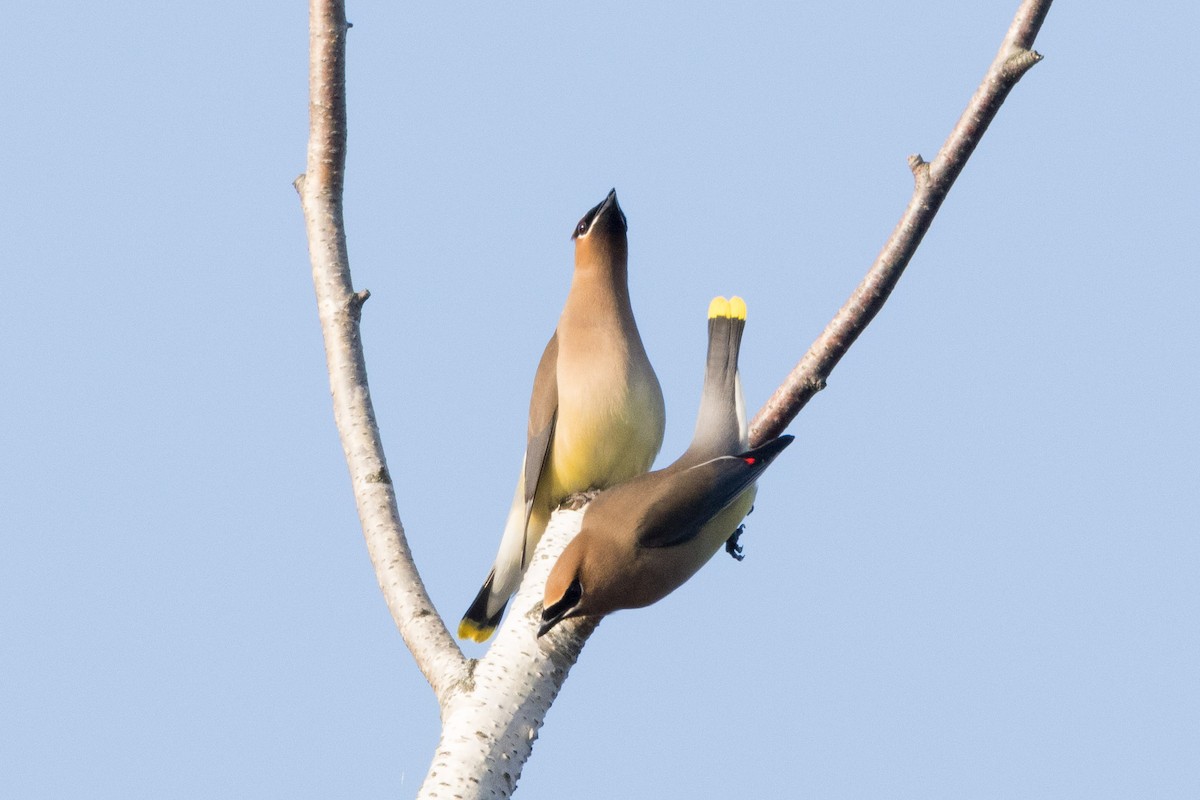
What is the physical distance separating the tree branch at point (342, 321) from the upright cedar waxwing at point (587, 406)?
782 millimetres

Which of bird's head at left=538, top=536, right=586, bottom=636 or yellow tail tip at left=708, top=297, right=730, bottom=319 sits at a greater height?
yellow tail tip at left=708, top=297, right=730, bottom=319

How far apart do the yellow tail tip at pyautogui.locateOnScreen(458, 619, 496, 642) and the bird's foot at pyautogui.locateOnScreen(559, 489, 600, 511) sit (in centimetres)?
61

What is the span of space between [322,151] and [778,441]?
1.60 m

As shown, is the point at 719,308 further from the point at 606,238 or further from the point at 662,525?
the point at 662,525

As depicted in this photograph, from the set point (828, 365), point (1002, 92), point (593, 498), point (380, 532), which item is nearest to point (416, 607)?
point (380, 532)

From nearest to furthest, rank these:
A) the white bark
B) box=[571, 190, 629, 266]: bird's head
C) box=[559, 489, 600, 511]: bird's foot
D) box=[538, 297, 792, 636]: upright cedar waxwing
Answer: the white bark → box=[538, 297, 792, 636]: upright cedar waxwing → box=[559, 489, 600, 511]: bird's foot → box=[571, 190, 629, 266]: bird's head

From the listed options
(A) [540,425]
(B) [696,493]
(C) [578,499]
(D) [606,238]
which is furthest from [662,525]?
(D) [606,238]

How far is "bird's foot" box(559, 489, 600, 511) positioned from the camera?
4.32 metres

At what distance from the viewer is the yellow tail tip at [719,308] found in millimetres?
4402

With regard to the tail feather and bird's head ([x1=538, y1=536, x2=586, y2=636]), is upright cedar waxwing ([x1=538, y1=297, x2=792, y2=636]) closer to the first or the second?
bird's head ([x1=538, y1=536, x2=586, y2=636])

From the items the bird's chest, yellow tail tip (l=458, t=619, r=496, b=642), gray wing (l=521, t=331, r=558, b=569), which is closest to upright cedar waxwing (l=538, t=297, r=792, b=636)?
the bird's chest

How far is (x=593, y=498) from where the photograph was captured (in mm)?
4340

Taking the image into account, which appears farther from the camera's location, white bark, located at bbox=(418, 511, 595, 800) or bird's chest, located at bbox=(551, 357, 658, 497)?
bird's chest, located at bbox=(551, 357, 658, 497)

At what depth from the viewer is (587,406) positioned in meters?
4.42
